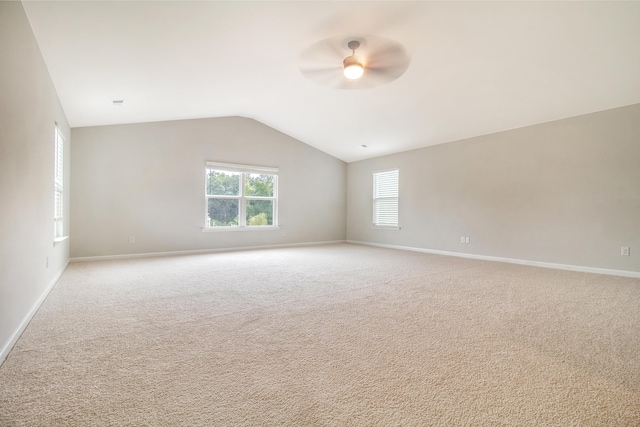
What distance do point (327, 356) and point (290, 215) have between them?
574 cm

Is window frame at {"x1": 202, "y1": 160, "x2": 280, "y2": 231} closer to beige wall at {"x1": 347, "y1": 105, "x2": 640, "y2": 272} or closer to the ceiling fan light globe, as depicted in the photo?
beige wall at {"x1": 347, "y1": 105, "x2": 640, "y2": 272}

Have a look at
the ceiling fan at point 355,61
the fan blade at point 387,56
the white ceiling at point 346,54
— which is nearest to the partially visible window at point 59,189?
the white ceiling at point 346,54

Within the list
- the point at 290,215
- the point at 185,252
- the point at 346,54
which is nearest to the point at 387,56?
the point at 346,54

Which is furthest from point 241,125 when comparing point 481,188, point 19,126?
point 481,188

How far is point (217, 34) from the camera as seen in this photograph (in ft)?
9.72

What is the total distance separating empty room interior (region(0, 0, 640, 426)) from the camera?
1.50 meters

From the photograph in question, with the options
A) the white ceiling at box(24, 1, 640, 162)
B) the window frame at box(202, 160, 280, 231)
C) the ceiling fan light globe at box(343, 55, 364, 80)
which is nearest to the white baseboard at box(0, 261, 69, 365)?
the white ceiling at box(24, 1, 640, 162)

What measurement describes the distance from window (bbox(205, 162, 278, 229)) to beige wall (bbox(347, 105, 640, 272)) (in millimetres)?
3200

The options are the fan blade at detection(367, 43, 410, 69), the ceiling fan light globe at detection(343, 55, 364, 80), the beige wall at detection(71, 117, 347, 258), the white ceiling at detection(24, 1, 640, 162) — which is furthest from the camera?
the beige wall at detection(71, 117, 347, 258)

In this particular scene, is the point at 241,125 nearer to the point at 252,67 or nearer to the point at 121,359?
the point at 252,67

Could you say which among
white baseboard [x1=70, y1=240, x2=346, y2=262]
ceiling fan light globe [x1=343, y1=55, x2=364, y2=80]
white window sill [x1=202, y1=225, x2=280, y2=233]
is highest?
ceiling fan light globe [x1=343, y1=55, x2=364, y2=80]

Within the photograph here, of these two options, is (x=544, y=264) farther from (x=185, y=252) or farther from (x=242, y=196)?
(x=185, y=252)

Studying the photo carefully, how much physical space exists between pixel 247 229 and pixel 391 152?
394cm

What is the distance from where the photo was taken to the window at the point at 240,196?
6387mm
